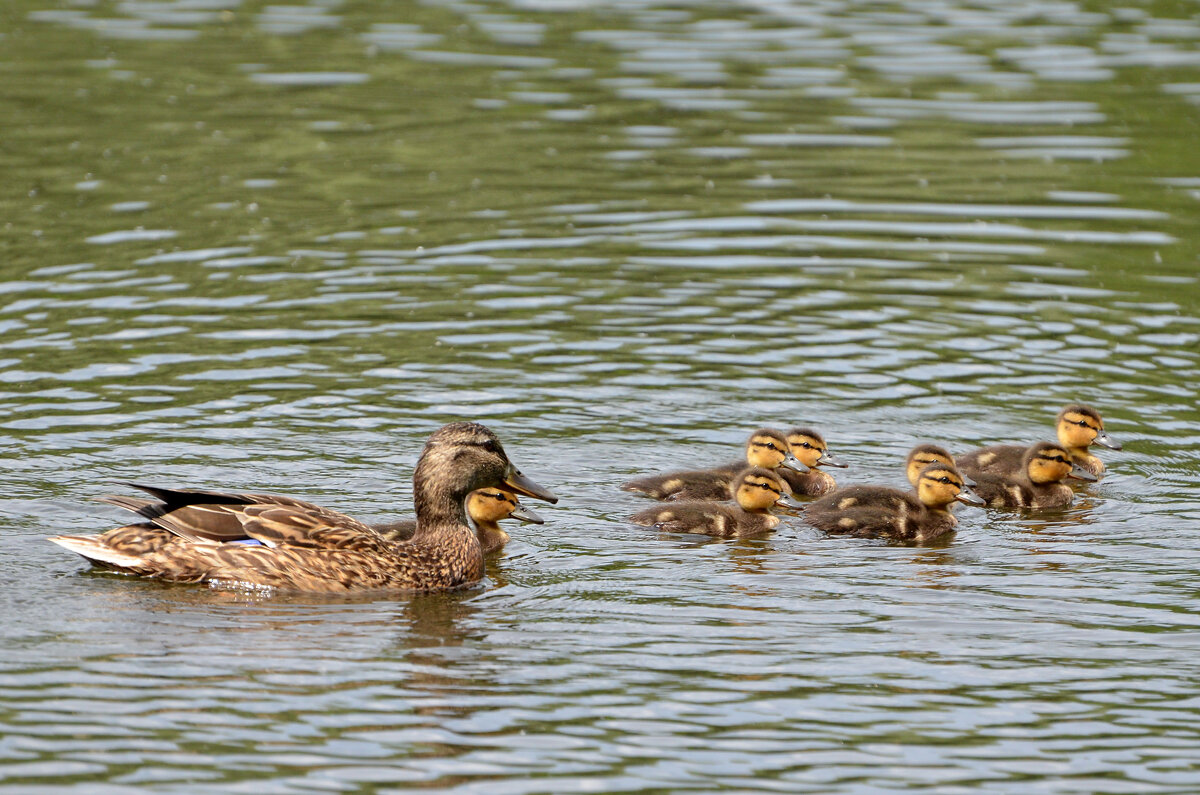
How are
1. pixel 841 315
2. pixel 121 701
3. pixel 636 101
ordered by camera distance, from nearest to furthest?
pixel 121 701, pixel 841 315, pixel 636 101

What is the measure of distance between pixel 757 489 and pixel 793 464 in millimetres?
578

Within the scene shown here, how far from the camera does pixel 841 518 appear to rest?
9.70 m

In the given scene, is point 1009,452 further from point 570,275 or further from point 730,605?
point 570,275

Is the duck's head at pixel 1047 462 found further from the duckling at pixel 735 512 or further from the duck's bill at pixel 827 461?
the duckling at pixel 735 512

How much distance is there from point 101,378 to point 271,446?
177 centimetres

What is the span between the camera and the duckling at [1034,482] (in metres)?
10.3

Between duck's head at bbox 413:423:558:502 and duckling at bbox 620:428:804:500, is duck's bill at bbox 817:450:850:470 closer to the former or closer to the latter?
duckling at bbox 620:428:804:500

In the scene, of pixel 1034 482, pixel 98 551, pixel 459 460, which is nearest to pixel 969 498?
pixel 1034 482

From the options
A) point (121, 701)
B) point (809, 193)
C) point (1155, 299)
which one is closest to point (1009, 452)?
point (1155, 299)

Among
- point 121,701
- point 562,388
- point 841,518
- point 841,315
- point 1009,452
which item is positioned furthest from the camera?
point 841,315

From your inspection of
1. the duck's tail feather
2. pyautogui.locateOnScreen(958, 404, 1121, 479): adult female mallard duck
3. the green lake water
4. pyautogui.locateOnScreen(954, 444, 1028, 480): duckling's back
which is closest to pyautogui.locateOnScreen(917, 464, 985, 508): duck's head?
the green lake water

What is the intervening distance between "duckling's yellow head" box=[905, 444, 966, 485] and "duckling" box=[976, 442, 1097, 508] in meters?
0.33

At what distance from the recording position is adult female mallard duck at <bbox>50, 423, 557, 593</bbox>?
8492mm

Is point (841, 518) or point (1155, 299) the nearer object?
point (841, 518)
